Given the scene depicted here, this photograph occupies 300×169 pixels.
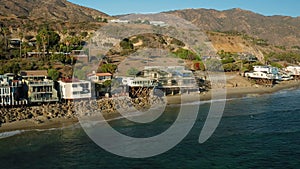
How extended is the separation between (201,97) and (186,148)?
82.8ft

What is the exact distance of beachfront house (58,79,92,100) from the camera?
1566 inches

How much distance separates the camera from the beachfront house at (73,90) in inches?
1566

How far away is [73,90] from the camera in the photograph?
3981 centimetres

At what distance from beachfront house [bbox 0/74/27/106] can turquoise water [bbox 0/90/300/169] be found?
263 inches

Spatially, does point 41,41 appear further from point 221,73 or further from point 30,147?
point 30,147

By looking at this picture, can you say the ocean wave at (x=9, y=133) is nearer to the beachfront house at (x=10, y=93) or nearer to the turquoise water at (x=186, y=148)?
the turquoise water at (x=186, y=148)

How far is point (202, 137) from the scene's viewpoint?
29.8 m

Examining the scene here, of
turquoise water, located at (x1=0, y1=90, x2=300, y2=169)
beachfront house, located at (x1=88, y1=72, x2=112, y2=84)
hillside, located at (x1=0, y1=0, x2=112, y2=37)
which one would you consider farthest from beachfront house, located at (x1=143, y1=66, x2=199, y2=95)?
hillside, located at (x1=0, y1=0, x2=112, y2=37)

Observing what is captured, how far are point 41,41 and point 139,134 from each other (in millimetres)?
42266

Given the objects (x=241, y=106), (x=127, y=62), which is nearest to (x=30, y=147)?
(x=241, y=106)

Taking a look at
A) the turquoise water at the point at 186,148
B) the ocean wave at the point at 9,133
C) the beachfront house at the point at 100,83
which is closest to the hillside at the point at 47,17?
the beachfront house at the point at 100,83

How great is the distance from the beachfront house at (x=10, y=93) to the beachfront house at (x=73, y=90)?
4.31m

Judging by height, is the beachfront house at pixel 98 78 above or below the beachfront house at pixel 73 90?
above

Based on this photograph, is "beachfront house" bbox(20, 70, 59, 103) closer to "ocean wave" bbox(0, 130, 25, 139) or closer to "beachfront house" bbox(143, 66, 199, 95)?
"ocean wave" bbox(0, 130, 25, 139)
